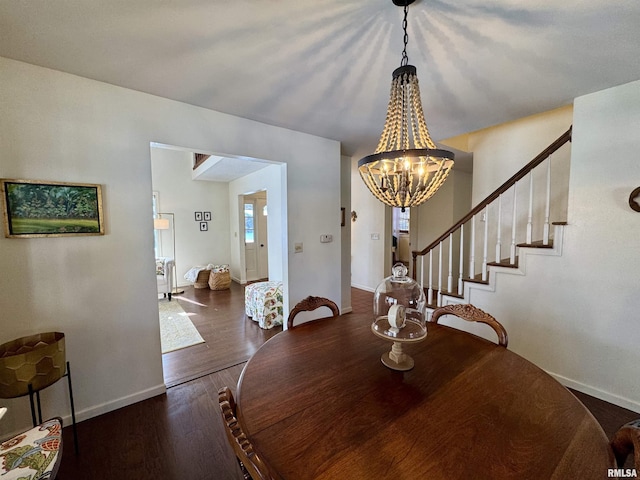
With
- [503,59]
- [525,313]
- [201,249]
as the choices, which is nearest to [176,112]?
[503,59]

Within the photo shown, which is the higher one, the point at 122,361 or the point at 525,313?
the point at 525,313

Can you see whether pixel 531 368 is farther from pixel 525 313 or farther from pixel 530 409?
pixel 525 313

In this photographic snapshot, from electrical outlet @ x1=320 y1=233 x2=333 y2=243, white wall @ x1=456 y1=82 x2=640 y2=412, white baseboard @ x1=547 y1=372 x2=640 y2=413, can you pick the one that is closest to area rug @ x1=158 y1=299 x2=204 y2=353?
electrical outlet @ x1=320 y1=233 x2=333 y2=243

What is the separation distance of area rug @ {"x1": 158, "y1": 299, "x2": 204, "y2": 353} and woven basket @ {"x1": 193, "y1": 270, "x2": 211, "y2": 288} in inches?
49.4

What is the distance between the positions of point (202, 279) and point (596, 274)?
609 cm

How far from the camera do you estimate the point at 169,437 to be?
173 centimetres

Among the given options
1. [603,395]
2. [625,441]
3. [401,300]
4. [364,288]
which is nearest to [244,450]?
[625,441]

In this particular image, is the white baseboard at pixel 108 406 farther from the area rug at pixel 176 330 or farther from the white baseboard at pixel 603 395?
the white baseboard at pixel 603 395

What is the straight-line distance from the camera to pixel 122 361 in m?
2.02

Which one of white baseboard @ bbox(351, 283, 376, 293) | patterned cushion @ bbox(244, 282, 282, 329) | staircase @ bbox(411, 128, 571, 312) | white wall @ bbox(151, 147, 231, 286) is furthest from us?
white wall @ bbox(151, 147, 231, 286)

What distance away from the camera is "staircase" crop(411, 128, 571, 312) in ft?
7.70

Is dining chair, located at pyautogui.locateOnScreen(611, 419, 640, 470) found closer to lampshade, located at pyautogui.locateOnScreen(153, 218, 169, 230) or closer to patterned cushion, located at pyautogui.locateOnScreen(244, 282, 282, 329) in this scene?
patterned cushion, located at pyautogui.locateOnScreen(244, 282, 282, 329)

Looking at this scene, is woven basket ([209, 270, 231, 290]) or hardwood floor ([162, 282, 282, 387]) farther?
woven basket ([209, 270, 231, 290])

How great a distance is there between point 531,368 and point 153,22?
2.49m
